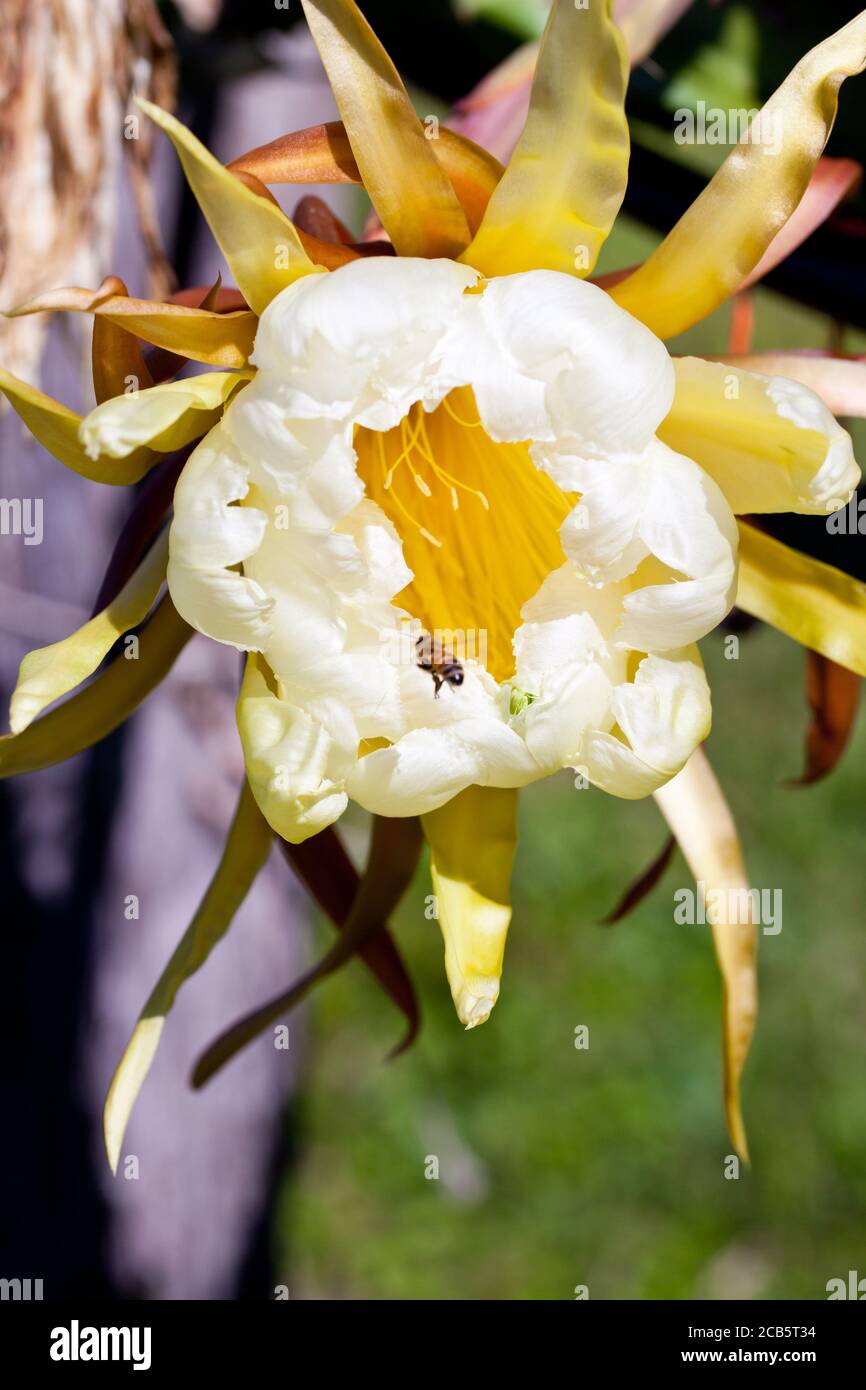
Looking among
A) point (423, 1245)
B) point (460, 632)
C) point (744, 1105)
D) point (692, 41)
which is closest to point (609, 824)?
point (744, 1105)

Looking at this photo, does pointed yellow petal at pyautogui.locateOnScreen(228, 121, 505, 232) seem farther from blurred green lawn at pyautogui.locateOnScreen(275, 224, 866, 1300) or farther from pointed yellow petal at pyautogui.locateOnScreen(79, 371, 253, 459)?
blurred green lawn at pyautogui.locateOnScreen(275, 224, 866, 1300)

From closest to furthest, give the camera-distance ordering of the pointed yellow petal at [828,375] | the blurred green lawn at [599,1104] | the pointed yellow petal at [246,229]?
the pointed yellow petal at [246,229] < the pointed yellow petal at [828,375] < the blurred green lawn at [599,1104]

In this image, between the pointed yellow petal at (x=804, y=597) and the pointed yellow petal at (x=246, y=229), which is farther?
the pointed yellow petal at (x=804, y=597)

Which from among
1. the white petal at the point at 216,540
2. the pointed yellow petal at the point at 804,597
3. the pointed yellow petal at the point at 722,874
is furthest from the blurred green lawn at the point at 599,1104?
the white petal at the point at 216,540

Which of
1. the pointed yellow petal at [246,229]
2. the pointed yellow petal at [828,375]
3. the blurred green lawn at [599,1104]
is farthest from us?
the blurred green lawn at [599,1104]

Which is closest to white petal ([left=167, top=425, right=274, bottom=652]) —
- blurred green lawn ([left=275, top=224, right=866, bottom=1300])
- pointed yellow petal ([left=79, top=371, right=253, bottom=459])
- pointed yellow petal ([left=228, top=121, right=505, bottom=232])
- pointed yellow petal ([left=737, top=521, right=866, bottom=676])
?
pointed yellow petal ([left=79, top=371, right=253, bottom=459])

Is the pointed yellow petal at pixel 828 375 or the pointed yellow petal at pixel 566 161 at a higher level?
the pointed yellow petal at pixel 566 161

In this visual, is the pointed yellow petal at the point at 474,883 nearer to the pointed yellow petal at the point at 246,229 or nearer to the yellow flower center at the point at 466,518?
the yellow flower center at the point at 466,518
